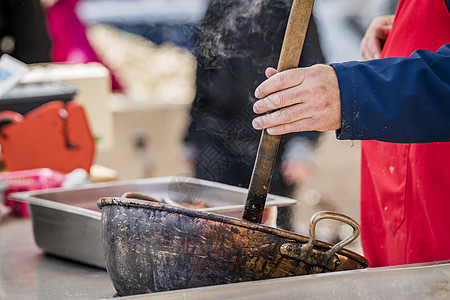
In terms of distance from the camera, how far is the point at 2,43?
13.7ft

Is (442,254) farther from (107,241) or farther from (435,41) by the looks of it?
(107,241)

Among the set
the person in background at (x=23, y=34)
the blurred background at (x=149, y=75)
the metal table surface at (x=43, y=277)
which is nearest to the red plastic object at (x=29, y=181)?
the metal table surface at (x=43, y=277)

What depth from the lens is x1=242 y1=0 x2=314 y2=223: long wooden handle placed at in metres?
0.87

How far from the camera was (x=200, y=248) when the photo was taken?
83 cm

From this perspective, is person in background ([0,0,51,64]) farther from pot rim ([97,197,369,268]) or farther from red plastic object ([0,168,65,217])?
pot rim ([97,197,369,268])

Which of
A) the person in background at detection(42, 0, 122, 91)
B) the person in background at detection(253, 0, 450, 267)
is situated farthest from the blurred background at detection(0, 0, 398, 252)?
the person in background at detection(253, 0, 450, 267)

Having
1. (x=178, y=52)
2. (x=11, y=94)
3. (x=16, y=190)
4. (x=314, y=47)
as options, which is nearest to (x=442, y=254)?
(x=314, y=47)

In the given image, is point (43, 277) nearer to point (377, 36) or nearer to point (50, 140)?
point (377, 36)

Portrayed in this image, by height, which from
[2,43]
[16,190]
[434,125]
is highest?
[2,43]

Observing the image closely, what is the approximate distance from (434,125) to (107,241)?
536mm

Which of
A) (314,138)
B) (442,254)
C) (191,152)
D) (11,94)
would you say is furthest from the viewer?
(191,152)

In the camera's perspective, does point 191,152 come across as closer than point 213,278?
No

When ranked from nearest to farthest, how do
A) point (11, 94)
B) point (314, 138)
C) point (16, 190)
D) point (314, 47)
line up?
point (16, 190) < point (314, 47) < point (11, 94) < point (314, 138)

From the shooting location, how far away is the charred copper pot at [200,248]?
32.7 inches
